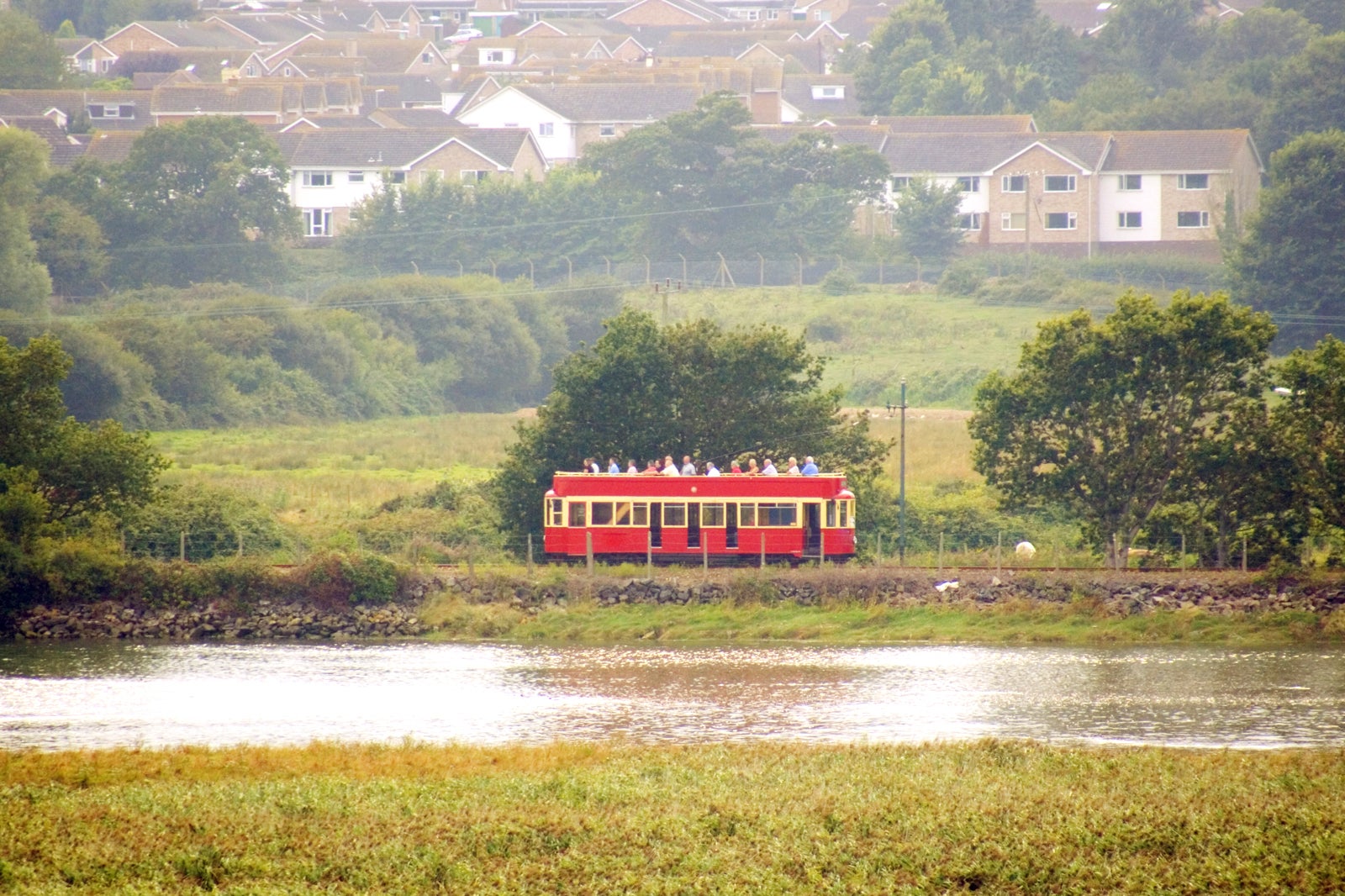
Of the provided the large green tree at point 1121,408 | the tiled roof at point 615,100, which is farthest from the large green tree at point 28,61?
the large green tree at point 1121,408

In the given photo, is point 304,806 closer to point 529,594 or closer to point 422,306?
point 529,594

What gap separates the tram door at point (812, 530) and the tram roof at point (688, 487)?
1.54 ft

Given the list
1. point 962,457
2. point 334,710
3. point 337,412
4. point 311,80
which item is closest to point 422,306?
point 337,412

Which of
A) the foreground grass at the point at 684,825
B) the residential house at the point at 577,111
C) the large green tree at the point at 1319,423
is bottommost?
the foreground grass at the point at 684,825

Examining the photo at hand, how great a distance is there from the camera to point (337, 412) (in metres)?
77.8

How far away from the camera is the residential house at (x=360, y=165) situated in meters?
105

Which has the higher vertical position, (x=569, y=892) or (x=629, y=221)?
(x=629, y=221)

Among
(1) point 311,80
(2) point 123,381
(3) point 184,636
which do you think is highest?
(1) point 311,80

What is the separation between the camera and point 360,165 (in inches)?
4136

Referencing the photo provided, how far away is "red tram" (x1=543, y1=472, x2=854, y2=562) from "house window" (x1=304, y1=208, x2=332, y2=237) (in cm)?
6597

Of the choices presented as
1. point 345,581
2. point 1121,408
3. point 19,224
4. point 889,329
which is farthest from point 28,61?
point 1121,408

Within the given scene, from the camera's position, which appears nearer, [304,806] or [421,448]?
[304,806]

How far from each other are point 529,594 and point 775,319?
4455cm

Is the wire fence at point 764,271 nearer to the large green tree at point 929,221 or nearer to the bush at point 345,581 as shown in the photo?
the large green tree at point 929,221
